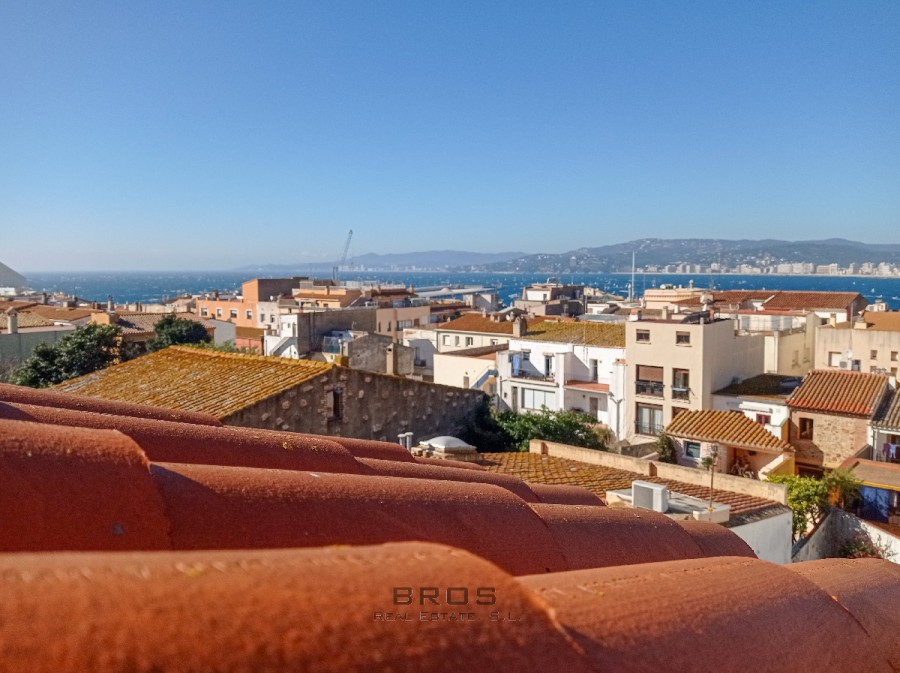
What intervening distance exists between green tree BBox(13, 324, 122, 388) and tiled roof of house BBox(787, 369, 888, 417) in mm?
26521

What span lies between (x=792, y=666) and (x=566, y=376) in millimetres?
37641

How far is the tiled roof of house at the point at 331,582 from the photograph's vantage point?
1063 mm

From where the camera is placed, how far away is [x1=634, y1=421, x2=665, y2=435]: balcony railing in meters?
35.9

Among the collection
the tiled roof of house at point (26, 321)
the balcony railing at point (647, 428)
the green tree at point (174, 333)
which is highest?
the tiled roof of house at point (26, 321)

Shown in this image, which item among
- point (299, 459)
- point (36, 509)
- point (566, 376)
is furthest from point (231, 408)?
point (566, 376)

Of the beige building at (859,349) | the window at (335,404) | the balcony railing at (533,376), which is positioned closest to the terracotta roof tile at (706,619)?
the window at (335,404)

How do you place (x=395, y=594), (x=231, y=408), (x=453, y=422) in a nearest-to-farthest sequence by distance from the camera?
(x=395, y=594)
(x=231, y=408)
(x=453, y=422)

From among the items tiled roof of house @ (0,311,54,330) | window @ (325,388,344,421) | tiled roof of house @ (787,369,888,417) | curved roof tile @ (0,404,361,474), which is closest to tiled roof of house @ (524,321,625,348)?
tiled roof of house @ (787,369,888,417)

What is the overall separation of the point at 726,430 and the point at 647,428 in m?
7.62

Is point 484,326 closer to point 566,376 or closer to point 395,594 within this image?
point 566,376

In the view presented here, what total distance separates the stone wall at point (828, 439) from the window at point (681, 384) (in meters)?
5.47

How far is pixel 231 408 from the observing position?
34.6ft

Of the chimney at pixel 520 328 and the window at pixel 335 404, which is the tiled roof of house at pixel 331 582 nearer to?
the window at pixel 335 404

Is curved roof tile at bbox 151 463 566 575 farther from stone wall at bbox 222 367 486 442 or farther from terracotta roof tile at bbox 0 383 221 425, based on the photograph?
stone wall at bbox 222 367 486 442
